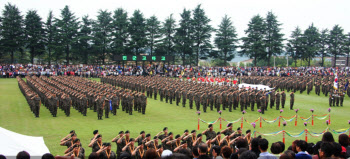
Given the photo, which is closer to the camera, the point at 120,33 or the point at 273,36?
the point at 120,33

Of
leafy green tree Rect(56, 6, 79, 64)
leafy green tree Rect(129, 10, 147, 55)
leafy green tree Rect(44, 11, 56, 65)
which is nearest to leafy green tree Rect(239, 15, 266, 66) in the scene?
leafy green tree Rect(129, 10, 147, 55)

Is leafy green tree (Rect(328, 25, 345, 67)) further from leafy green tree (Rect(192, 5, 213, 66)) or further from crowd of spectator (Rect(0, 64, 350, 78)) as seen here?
leafy green tree (Rect(192, 5, 213, 66))

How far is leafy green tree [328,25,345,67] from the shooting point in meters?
56.8

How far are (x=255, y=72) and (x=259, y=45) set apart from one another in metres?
12.7

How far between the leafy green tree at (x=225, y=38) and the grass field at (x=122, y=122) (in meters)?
35.9

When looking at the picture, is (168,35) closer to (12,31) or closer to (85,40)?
(85,40)

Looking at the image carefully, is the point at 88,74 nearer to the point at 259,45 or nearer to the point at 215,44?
the point at 215,44

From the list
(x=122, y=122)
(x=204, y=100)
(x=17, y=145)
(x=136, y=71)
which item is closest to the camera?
(x=17, y=145)

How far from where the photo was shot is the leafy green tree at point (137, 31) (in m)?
52.2

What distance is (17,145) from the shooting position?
855 centimetres

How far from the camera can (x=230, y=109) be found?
19750 mm

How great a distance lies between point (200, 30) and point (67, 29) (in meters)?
23.9

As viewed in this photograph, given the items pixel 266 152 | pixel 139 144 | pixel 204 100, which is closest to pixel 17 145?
pixel 139 144

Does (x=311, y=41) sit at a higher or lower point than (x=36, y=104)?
higher
